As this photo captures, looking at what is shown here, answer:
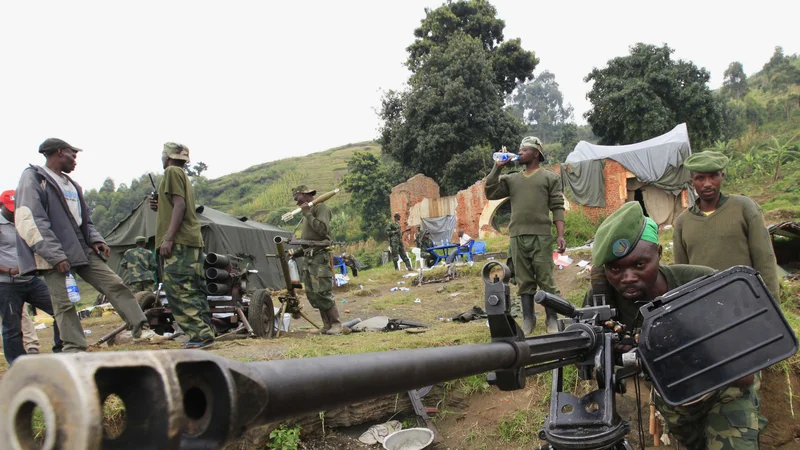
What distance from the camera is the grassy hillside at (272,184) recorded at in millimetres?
46875

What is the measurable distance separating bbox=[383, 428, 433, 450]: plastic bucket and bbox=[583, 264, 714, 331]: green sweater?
2295mm

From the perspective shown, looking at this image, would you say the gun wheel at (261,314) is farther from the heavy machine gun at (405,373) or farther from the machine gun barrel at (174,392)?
the machine gun barrel at (174,392)

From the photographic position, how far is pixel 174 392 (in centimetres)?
62

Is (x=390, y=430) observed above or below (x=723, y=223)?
below

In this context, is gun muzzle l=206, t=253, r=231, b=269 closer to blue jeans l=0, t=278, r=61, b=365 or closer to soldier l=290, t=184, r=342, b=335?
soldier l=290, t=184, r=342, b=335

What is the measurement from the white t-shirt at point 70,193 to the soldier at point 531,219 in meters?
3.98

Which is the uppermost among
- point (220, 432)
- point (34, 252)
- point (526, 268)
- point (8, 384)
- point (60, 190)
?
point (60, 190)

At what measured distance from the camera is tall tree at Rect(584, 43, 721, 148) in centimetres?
2561

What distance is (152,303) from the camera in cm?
679

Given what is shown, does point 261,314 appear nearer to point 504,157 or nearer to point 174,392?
point 504,157

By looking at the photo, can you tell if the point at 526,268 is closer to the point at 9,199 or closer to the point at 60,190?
the point at 60,190

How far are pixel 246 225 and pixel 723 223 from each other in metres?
14.1

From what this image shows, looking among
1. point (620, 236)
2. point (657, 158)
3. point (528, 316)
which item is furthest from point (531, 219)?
point (657, 158)

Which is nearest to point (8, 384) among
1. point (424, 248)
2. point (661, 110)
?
point (424, 248)
